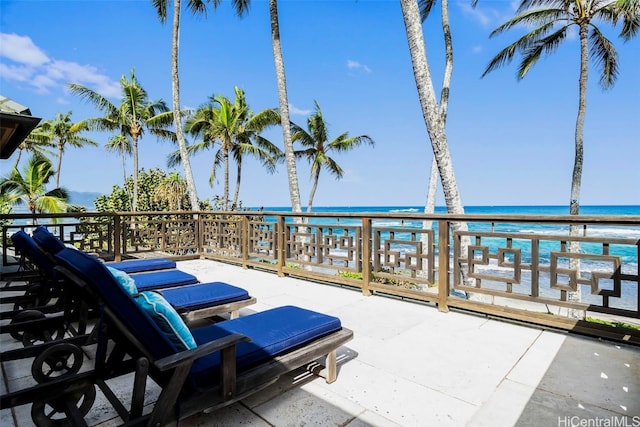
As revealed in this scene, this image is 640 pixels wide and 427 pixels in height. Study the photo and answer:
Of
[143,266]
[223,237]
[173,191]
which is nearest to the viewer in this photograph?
[143,266]

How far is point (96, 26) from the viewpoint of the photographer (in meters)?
10.8

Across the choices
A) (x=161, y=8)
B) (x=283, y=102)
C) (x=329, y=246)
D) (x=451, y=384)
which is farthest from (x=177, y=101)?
(x=451, y=384)

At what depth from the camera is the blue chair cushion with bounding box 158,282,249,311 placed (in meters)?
2.73

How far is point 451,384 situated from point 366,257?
7.25ft

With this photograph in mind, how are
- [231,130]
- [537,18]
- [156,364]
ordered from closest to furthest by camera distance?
1. [156,364]
2. [537,18]
3. [231,130]

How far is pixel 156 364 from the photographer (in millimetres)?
1313

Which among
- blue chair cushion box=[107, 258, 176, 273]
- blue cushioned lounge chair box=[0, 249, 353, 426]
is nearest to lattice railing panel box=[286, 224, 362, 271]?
blue chair cushion box=[107, 258, 176, 273]

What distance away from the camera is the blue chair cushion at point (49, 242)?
2414 millimetres

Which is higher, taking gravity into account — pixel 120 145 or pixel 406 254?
Answer: pixel 120 145

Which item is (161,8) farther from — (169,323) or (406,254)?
(169,323)

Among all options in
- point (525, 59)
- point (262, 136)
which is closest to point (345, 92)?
point (262, 136)

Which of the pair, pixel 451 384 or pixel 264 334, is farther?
pixel 451 384

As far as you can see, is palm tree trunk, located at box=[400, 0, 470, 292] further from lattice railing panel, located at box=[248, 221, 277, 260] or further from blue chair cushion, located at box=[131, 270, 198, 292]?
blue chair cushion, located at box=[131, 270, 198, 292]

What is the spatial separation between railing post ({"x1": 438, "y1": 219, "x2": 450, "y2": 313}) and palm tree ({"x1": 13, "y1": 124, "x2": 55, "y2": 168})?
2302 centimetres
